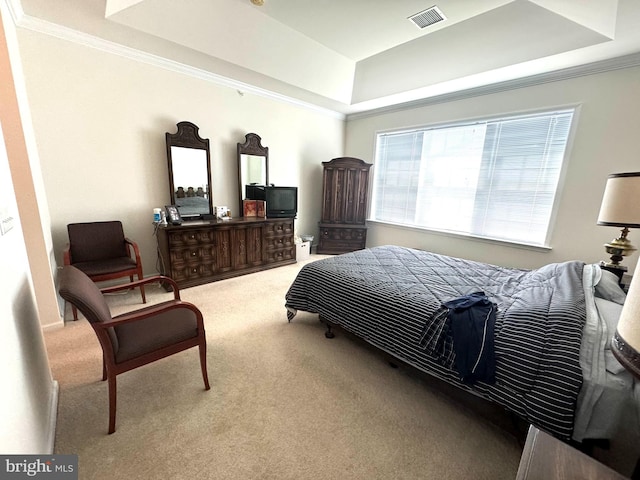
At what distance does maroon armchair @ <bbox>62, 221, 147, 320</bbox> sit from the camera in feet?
8.20

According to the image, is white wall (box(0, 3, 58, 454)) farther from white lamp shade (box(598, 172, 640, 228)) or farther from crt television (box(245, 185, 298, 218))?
white lamp shade (box(598, 172, 640, 228))

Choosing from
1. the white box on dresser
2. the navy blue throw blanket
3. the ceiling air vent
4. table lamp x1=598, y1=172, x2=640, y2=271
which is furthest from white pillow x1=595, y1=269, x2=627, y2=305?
the white box on dresser

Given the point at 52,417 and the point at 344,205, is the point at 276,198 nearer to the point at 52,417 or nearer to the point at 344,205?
the point at 344,205

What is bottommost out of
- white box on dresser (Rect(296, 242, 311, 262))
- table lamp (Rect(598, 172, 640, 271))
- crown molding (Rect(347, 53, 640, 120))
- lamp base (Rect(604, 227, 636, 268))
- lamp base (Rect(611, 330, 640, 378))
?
white box on dresser (Rect(296, 242, 311, 262))

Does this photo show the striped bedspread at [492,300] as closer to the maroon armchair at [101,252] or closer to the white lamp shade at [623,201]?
the white lamp shade at [623,201]

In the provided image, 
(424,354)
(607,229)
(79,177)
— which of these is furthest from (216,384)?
(607,229)

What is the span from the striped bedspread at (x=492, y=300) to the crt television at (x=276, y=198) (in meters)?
1.73

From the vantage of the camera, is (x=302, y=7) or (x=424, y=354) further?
(x=302, y=7)

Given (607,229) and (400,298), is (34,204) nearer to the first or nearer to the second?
(400,298)

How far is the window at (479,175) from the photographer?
3.11 meters

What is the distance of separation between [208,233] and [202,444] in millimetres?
2426

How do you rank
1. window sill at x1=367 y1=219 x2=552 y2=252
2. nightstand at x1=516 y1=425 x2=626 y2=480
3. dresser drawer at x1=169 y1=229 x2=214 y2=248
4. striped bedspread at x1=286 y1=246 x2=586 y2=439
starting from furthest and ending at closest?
window sill at x1=367 y1=219 x2=552 y2=252, dresser drawer at x1=169 y1=229 x2=214 y2=248, striped bedspread at x1=286 y1=246 x2=586 y2=439, nightstand at x1=516 y1=425 x2=626 y2=480

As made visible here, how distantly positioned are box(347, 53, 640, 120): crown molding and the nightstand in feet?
12.3

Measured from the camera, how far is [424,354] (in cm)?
164
